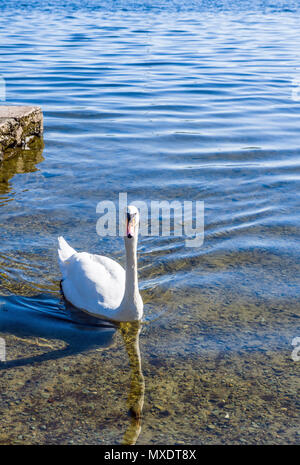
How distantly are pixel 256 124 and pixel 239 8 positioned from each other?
3008cm

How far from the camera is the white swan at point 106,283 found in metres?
5.34

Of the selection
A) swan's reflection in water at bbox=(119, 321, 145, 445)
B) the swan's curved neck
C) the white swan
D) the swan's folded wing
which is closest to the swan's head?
the white swan

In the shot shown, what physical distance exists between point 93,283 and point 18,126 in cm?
561

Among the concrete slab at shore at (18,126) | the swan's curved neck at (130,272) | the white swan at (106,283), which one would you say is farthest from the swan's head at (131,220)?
the concrete slab at shore at (18,126)

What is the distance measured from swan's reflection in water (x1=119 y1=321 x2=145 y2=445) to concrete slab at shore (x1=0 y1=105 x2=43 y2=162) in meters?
5.56

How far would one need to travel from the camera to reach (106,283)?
577 cm

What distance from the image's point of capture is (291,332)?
5.39 meters

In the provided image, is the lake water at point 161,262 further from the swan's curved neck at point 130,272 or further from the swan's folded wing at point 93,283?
the swan's curved neck at point 130,272

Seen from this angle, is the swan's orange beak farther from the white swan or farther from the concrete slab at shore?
the concrete slab at shore

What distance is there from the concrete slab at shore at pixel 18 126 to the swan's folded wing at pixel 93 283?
4721 mm

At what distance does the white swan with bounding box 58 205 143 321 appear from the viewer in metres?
5.34

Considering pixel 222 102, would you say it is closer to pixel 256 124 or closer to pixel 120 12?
pixel 256 124

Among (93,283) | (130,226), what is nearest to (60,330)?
(93,283)

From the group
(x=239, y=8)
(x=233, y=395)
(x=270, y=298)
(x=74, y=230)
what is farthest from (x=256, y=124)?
(x=239, y=8)
